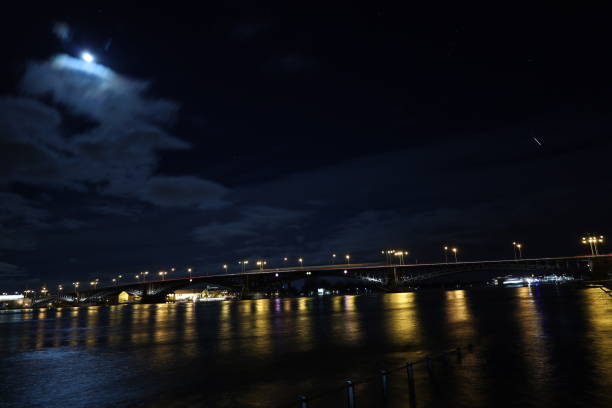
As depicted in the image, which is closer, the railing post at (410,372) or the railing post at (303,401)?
the railing post at (303,401)

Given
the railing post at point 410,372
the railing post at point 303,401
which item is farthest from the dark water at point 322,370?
the railing post at point 303,401

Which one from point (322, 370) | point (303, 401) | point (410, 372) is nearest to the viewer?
point (303, 401)

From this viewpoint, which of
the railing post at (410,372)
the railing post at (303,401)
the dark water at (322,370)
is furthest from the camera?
the dark water at (322,370)

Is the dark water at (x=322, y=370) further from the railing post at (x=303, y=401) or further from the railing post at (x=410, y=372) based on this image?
the railing post at (x=303, y=401)

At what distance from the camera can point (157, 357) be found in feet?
97.6

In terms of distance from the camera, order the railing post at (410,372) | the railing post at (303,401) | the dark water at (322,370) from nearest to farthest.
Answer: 1. the railing post at (303,401)
2. the railing post at (410,372)
3. the dark water at (322,370)

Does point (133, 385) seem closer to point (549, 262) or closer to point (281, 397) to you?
point (281, 397)

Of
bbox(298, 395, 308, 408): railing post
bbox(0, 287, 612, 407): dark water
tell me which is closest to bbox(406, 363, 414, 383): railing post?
bbox(0, 287, 612, 407): dark water

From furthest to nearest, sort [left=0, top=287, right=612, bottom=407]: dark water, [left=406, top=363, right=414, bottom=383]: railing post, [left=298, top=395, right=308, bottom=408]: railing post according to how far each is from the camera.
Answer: [left=0, top=287, right=612, bottom=407]: dark water
[left=406, top=363, right=414, bottom=383]: railing post
[left=298, top=395, right=308, bottom=408]: railing post

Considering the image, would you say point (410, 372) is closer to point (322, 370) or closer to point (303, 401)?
point (303, 401)

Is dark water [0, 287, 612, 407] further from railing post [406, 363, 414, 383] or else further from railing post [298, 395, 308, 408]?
railing post [298, 395, 308, 408]

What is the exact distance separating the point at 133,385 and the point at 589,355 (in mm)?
21386

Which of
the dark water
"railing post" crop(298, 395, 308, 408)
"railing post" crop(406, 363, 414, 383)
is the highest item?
"railing post" crop(298, 395, 308, 408)

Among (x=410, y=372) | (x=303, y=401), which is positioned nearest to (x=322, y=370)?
(x=410, y=372)
